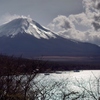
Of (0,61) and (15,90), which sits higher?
(0,61)

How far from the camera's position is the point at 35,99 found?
961 cm

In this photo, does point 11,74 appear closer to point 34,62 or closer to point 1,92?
point 1,92

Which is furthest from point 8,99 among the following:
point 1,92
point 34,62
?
point 34,62

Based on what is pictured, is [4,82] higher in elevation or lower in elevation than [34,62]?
lower

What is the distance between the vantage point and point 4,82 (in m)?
10.0

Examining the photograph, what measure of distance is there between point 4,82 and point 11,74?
2.15 ft

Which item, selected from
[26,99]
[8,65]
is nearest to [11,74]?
[8,65]

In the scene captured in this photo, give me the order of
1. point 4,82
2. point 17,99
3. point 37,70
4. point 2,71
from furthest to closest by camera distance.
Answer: point 2,71 → point 4,82 → point 37,70 → point 17,99

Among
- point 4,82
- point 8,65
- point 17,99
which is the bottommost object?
point 17,99

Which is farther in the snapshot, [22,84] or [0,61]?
[0,61]

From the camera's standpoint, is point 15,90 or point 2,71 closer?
point 15,90

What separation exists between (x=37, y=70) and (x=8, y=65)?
1.31 metres

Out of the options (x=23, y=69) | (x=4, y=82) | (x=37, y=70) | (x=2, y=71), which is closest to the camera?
(x=37, y=70)

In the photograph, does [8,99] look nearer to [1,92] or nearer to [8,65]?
[1,92]
